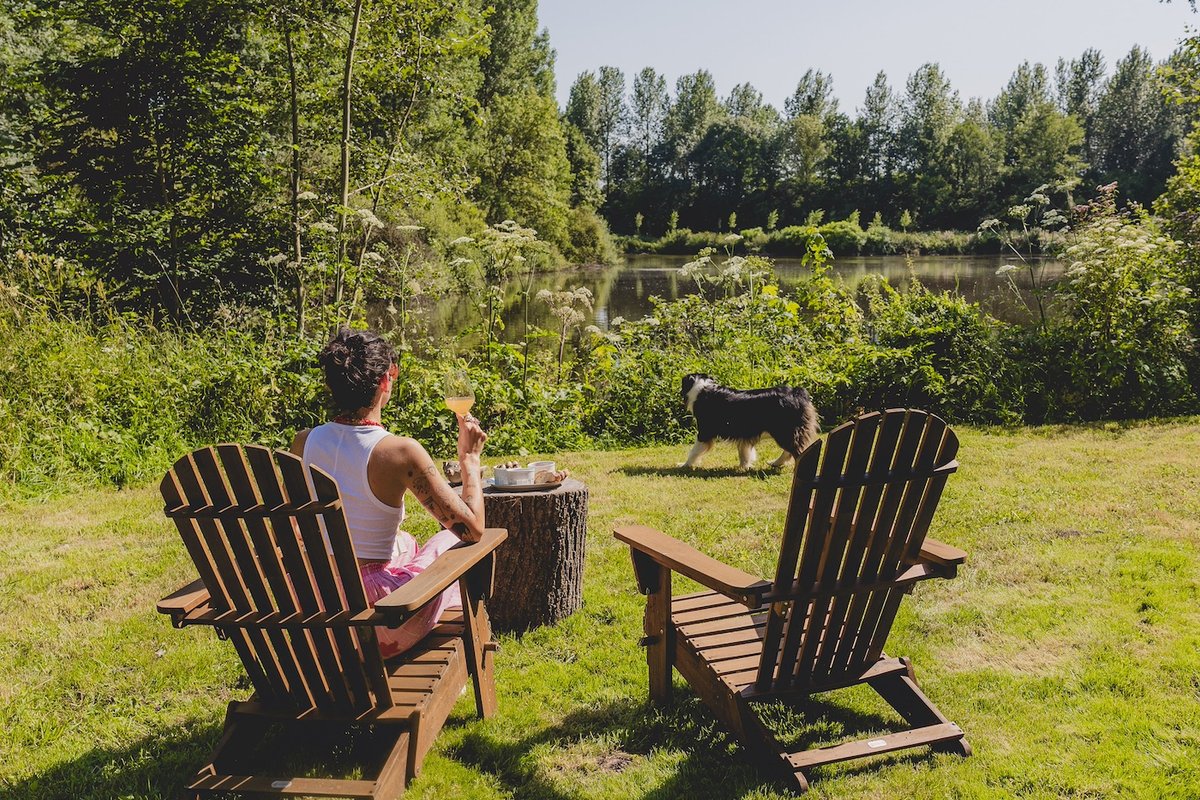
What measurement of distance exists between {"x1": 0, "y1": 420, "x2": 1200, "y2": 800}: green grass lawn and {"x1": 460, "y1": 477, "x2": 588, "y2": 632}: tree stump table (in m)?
0.14

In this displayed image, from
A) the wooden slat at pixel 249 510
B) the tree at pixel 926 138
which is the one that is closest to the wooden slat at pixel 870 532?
the wooden slat at pixel 249 510

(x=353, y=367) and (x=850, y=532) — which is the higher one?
(x=353, y=367)

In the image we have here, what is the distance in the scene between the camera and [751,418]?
6.71 metres

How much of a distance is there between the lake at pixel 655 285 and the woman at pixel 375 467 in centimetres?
547

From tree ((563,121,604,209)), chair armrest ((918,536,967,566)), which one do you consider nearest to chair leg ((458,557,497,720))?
chair armrest ((918,536,967,566))

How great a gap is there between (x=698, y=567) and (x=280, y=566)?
4.36 feet

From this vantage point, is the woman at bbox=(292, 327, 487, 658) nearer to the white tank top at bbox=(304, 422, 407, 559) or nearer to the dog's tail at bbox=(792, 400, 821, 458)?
the white tank top at bbox=(304, 422, 407, 559)

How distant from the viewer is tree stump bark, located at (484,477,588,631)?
143 inches

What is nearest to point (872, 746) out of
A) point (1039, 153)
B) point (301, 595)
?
point (301, 595)

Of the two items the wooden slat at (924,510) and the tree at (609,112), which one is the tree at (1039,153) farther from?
the wooden slat at (924,510)

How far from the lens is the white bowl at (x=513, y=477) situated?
3.70 metres

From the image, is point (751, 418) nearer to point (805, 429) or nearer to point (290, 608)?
point (805, 429)

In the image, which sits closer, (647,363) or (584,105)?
(647,363)

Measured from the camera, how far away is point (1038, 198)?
897 cm
